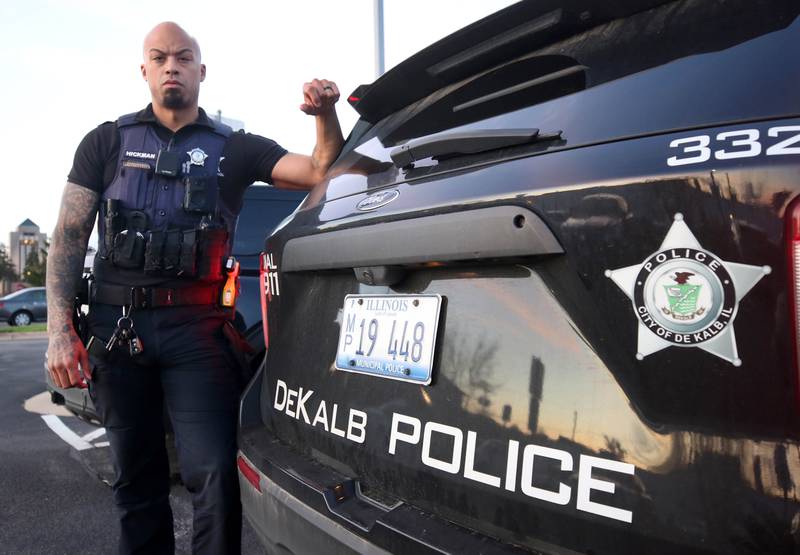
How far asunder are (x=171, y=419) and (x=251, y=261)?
134 cm

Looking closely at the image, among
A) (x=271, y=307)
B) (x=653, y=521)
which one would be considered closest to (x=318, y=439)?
(x=271, y=307)

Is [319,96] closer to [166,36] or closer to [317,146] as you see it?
[317,146]

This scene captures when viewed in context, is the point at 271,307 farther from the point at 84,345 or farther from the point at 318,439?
the point at 84,345

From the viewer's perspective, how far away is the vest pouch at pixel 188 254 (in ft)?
7.33

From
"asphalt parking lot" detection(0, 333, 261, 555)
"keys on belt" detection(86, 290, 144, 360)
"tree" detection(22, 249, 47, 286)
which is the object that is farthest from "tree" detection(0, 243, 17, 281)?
A: "keys on belt" detection(86, 290, 144, 360)

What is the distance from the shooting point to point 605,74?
1152mm

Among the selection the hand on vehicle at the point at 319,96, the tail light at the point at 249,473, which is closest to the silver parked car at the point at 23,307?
the hand on vehicle at the point at 319,96

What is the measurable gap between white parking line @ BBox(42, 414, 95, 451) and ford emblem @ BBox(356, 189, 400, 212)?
3.65m

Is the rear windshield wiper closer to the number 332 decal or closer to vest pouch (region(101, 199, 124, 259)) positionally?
the number 332 decal

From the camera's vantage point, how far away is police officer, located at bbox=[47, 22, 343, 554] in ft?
7.14

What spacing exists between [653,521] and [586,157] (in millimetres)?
596

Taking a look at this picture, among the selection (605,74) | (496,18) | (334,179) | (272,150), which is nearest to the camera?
(605,74)

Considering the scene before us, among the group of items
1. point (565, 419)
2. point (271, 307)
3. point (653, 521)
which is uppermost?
point (271, 307)

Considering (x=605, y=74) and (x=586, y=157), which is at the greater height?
(x=605, y=74)
